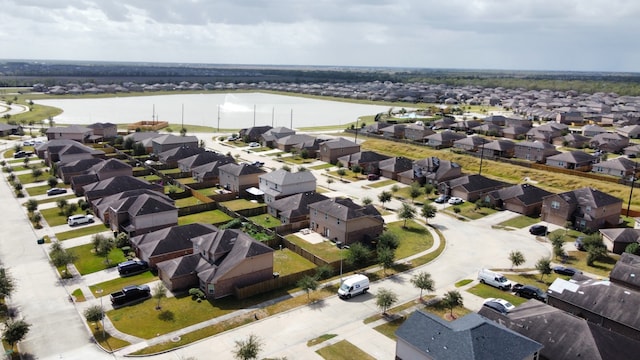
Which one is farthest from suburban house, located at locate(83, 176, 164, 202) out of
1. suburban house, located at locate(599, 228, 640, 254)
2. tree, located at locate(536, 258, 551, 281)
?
suburban house, located at locate(599, 228, 640, 254)

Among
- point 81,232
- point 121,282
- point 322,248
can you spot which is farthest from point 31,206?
point 322,248

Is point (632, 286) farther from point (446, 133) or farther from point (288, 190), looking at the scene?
point (446, 133)

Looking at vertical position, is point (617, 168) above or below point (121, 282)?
above

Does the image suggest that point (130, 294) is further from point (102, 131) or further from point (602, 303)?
point (102, 131)

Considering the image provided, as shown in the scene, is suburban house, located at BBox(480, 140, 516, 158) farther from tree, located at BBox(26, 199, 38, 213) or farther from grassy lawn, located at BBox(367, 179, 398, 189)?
tree, located at BBox(26, 199, 38, 213)

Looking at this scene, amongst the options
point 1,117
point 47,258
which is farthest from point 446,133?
point 1,117

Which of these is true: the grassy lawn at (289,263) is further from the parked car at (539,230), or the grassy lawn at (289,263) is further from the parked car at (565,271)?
the parked car at (539,230)
